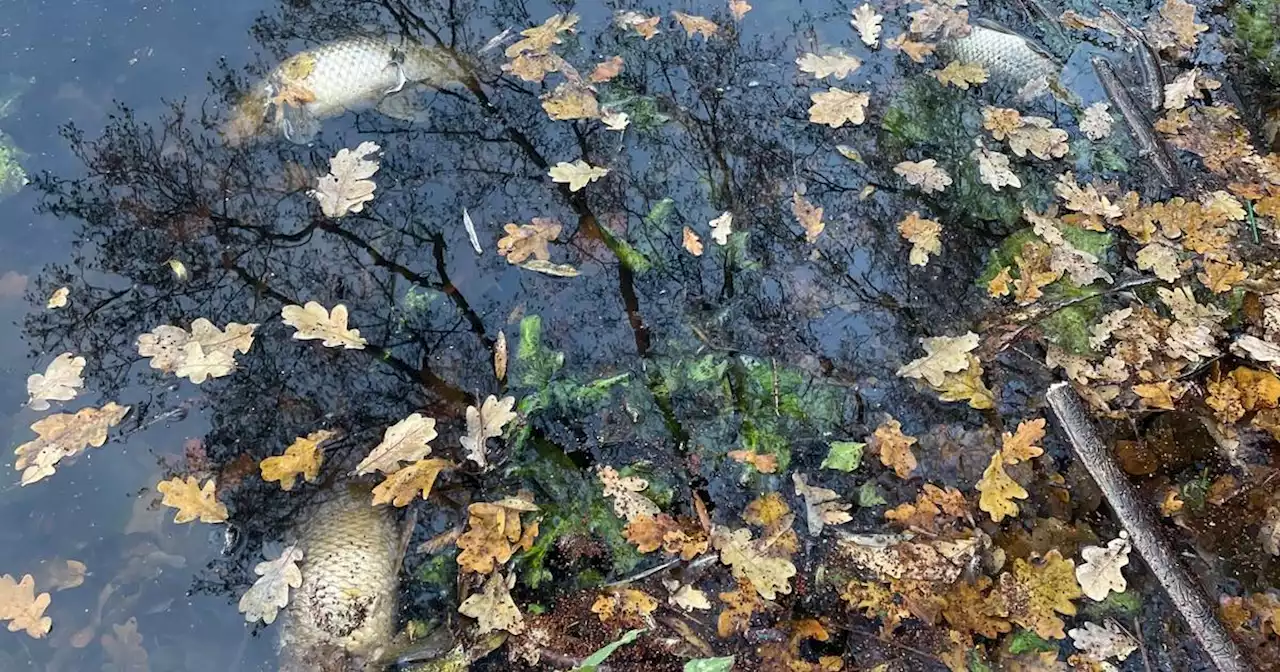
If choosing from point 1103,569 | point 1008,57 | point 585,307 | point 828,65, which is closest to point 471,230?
point 585,307

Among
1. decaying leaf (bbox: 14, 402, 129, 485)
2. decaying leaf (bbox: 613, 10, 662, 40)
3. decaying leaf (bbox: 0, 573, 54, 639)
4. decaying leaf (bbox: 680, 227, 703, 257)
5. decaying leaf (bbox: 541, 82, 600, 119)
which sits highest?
decaying leaf (bbox: 613, 10, 662, 40)

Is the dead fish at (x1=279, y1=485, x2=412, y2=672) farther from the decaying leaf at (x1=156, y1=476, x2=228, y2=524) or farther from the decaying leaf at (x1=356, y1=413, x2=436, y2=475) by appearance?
the decaying leaf at (x1=156, y1=476, x2=228, y2=524)

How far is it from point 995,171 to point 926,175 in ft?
1.03

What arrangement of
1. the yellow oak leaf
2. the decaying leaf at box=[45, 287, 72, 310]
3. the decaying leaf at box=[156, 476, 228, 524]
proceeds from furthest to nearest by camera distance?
1. the decaying leaf at box=[45, 287, 72, 310]
2. the yellow oak leaf
3. the decaying leaf at box=[156, 476, 228, 524]

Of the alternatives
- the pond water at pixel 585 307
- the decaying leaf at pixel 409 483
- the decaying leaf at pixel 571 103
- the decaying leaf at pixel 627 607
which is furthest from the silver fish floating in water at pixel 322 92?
the decaying leaf at pixel 627 607

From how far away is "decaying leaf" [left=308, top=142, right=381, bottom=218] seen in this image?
11.5ft

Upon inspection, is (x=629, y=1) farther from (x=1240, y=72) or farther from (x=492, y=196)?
(x=1240, y=72)

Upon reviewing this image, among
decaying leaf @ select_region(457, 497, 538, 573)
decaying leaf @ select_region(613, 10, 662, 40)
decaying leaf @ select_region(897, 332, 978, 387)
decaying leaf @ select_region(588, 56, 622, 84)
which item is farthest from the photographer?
decaying leaf @ select_region(613, 10, 662, 40)

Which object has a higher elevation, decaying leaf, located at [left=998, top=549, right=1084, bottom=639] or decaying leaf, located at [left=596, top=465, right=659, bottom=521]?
decaying leaf, located at [left=596, top=465, right=659, bottom=521]

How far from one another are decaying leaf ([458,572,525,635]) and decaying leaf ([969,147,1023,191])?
277cm

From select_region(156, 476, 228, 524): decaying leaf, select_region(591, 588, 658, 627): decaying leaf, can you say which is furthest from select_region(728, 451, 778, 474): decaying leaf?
select_region(156, 476, 228, 524): decaying leaf

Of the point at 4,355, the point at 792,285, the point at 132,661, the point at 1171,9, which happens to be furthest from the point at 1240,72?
the point at 4,355

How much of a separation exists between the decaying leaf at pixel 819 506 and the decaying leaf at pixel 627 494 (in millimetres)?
512

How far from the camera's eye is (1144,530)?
255 centimetres
